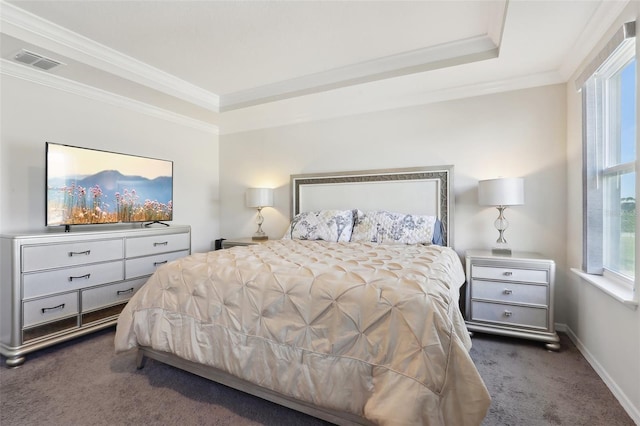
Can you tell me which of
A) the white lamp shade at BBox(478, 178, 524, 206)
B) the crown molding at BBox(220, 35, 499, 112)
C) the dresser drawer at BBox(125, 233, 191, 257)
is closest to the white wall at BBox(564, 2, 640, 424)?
the white lamp shade at BBox(478, 178, 524, 206)

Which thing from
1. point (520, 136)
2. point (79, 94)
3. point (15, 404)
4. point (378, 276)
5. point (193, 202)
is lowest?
point (15, 404)

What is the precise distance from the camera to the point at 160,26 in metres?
2.35

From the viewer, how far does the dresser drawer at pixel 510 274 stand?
240 centimetres

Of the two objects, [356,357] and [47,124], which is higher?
[47,124]

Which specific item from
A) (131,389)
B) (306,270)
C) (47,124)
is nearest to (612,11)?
(306,270)

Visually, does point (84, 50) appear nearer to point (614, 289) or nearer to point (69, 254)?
point (69, 254)

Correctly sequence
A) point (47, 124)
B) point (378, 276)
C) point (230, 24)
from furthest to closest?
point (47, 124), point (230, 24), point (378, 276)

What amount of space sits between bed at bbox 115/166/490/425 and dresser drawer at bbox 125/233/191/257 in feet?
3.78

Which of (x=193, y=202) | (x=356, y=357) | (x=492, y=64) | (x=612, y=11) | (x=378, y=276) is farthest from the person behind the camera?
(x=193, y=202)

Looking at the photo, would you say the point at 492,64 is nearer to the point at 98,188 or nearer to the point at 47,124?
the point at 98,188

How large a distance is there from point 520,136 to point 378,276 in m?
2.45

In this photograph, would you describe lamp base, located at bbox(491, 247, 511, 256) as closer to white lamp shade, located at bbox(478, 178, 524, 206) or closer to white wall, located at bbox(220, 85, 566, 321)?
white wall, located at bbox(220, 85, 566, 321)

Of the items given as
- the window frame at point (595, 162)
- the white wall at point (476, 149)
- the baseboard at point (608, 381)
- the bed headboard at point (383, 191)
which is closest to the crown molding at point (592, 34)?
the window frame at point (595, 162)

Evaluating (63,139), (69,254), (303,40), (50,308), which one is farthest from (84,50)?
(50,308)
